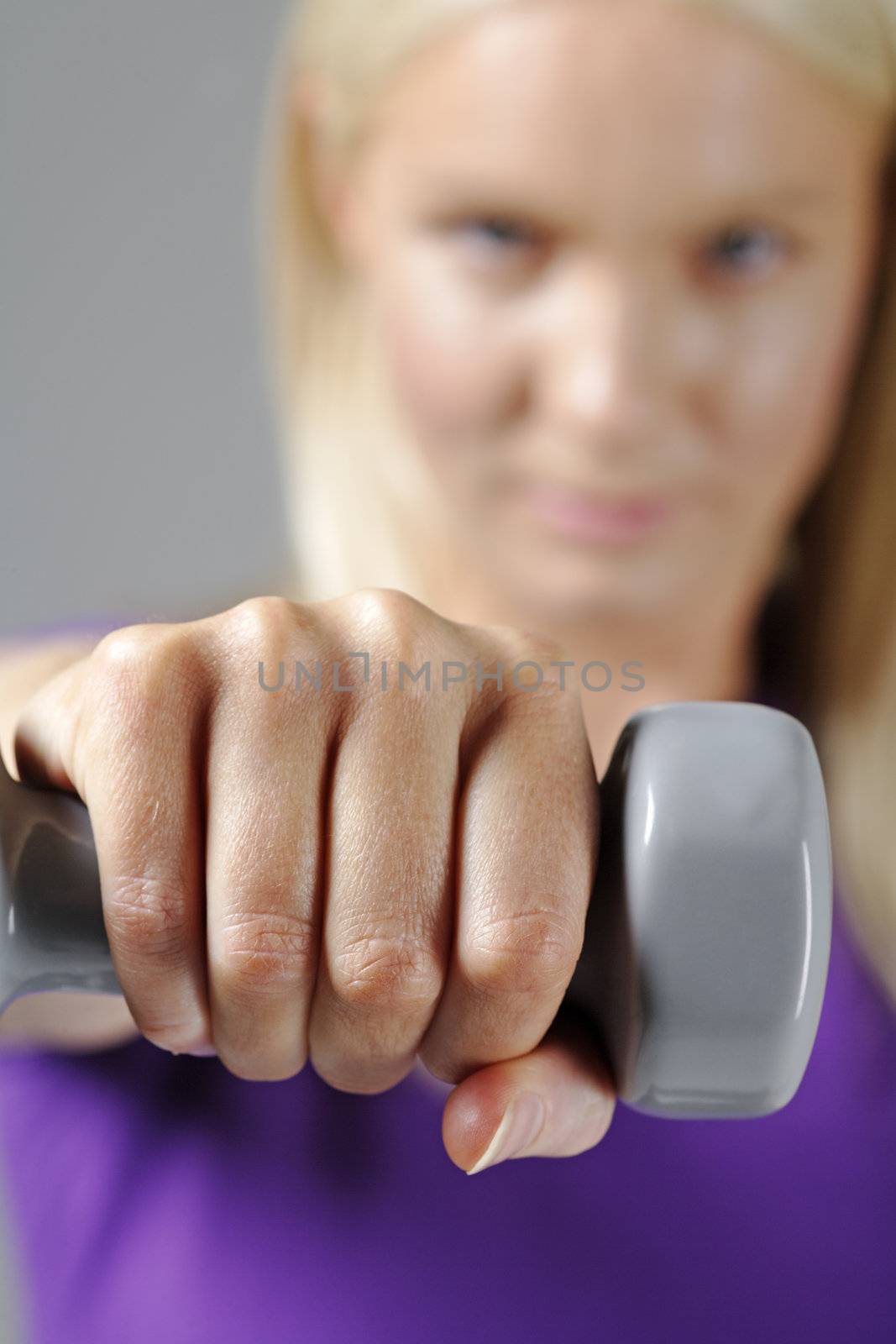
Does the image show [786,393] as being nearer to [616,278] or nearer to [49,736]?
[616,278]

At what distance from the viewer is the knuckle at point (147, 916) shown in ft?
0.76

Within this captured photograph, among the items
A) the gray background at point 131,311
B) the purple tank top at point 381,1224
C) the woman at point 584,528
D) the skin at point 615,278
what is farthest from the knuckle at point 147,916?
the gray background at point 131,311

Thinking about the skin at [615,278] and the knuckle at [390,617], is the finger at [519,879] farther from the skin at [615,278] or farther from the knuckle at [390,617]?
the skin at [615,278]

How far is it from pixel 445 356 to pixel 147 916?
0.60 meters

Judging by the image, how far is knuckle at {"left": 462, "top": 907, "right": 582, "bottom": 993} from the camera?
229mm

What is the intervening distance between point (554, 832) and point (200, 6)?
134 centimetres

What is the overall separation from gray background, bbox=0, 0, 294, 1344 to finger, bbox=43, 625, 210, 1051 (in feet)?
3.31

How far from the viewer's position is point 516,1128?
0.25 m

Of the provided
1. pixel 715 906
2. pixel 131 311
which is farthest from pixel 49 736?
pixel 131 311

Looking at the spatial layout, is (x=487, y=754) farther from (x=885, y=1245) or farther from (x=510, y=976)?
(x=885, y=1245)

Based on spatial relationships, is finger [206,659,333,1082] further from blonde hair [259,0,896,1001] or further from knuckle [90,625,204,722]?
blonde hair [259,0,896,1001]

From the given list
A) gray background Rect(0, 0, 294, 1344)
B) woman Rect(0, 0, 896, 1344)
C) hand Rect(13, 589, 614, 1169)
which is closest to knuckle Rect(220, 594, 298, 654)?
hand Rect(13, 589, 614, 1169)

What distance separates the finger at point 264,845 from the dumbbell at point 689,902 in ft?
0.10

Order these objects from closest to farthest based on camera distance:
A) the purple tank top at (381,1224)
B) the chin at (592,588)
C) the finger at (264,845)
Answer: the finger at (264,845), the purple tank top at (381,1224), the chin at (592,588)
